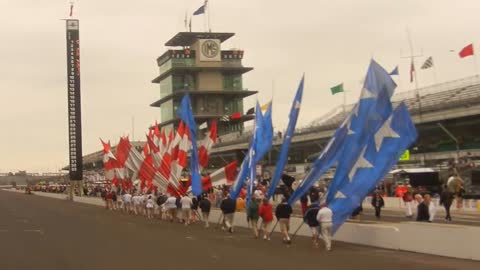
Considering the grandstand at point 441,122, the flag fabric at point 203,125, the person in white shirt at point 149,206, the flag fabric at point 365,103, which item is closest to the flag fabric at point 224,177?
the person in white shirt at point 149,206

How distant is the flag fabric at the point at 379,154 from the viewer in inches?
760

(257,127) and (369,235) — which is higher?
(257,127)

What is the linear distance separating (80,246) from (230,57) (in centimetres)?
10373

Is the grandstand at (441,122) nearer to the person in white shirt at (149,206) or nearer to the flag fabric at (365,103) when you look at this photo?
the person in white shirt at (149,206)

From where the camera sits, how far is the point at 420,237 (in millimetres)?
18016

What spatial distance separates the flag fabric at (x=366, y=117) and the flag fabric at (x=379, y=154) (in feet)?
0.48

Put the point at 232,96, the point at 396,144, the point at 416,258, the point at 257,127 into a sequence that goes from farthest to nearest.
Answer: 1. the point at 232,96
2. the point at 257,127
3. the point at 396,144
4. the point at 416,258

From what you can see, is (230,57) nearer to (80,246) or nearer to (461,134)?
(461,134)

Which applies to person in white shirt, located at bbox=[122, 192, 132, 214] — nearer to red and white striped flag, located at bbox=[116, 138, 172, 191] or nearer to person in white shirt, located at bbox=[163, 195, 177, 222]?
red and white striped flag, located at bbox=[116, 138, 172, 191]

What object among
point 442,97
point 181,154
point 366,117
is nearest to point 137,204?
point 181,154

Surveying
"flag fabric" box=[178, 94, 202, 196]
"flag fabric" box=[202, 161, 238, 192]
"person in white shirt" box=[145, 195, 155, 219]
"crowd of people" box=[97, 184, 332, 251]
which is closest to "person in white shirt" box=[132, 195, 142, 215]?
"crowd of people" box=[97, 184, 332, 251]

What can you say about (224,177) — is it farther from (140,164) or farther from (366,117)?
(140,164)

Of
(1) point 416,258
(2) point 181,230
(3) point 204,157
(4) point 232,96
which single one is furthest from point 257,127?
(4) point 232,96

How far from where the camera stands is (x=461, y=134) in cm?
5925
